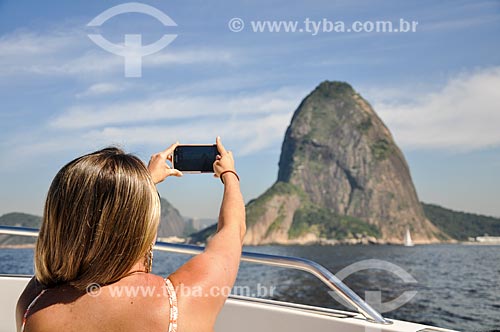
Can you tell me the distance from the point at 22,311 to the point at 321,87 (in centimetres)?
13055

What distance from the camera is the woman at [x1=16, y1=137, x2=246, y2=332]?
1000 millimetres

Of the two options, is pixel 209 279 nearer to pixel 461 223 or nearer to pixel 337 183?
pixel 461 223

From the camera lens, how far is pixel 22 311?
106 centimetres

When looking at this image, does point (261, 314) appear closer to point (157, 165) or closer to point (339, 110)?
point (157, 165)

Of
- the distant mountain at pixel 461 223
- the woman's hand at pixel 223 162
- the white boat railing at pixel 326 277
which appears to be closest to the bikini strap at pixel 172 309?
the woman's hand at pixel 223 162

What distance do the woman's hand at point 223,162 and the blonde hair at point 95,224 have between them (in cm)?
28

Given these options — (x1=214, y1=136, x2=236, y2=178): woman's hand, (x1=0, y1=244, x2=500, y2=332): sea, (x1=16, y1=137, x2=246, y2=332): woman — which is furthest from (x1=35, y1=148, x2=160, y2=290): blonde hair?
(x1=0, y1=244, x2=500, y2=332): sea

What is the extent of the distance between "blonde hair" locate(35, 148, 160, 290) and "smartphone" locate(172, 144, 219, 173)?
1.29 feet

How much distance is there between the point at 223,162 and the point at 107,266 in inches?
15.6

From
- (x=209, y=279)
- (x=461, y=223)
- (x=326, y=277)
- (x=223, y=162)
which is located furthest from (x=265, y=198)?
(x=209, y=279)

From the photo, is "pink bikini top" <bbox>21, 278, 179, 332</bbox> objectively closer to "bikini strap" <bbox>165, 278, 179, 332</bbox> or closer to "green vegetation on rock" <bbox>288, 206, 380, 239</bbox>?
"bikini strap" <bbox>165, 278, 179, 332</bbox>

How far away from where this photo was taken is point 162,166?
4.65 ft

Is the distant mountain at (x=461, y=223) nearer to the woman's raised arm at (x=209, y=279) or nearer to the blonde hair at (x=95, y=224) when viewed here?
the woman's raised arm at (x=209, y=279)

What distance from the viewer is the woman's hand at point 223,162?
1.30m
